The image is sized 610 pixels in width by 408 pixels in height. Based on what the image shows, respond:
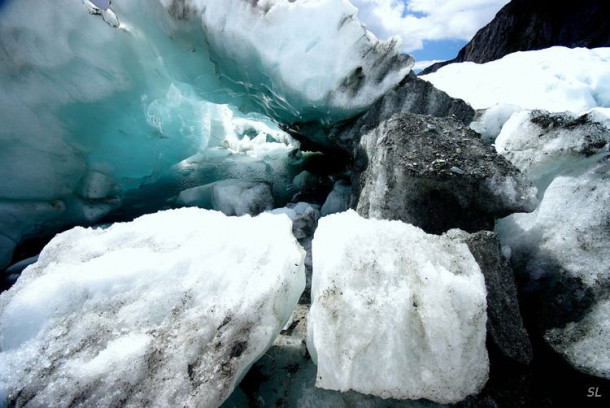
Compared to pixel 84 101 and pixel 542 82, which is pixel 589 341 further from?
pixel 542 82

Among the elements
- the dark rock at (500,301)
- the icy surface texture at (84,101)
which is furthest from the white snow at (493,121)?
the icy surface texture at (84,101)

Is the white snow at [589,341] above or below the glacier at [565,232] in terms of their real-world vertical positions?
below

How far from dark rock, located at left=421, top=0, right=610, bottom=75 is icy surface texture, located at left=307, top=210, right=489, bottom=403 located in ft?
62.6

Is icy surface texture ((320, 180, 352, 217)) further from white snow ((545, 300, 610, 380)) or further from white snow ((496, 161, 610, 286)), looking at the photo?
white snow ((545, 300, 610, 380))

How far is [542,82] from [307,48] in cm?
466

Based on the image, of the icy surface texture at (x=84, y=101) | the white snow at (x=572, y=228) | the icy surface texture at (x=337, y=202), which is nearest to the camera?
the white snow at (x=572, y=228)

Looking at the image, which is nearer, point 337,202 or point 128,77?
point 128,77

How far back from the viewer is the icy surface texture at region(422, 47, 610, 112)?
15.7ft

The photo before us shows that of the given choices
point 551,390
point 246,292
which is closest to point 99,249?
point 246,292

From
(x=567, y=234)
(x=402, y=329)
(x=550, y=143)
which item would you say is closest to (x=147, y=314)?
(x=402, y=329)

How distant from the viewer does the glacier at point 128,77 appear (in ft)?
9.70

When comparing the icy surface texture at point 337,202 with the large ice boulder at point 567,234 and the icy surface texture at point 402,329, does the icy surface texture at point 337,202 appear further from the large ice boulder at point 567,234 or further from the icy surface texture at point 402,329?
the icy surface texture at point 402,329

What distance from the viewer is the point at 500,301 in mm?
1331

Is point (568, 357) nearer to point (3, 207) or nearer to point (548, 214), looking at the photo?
point (548, 214)
